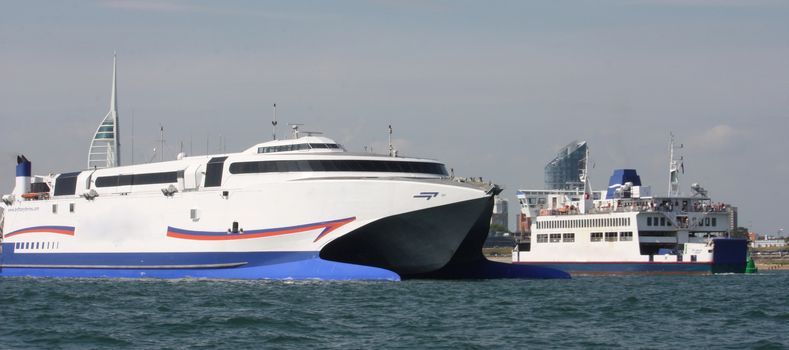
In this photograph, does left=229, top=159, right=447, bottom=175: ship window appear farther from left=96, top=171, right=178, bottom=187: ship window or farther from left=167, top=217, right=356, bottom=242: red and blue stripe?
left=96, top=171, right=178, bottom=187: ship window

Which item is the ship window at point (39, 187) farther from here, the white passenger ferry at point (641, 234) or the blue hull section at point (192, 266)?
the white passenger ferry at point (641, 234)

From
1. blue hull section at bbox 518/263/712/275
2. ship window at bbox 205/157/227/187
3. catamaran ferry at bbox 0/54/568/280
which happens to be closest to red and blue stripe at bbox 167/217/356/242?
catamaran ferry at bbox 0/54/568/280

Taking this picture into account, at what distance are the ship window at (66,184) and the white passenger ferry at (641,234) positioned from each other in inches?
1352

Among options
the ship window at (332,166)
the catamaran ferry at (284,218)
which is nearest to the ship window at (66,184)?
the catamaran ferry at (284,218)

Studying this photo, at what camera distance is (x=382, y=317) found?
1135 inches

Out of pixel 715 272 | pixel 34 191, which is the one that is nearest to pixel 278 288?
pixel 34 191

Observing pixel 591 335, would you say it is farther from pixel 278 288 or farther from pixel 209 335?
pixel 278 288

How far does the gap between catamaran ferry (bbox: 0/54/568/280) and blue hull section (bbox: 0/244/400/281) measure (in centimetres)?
5

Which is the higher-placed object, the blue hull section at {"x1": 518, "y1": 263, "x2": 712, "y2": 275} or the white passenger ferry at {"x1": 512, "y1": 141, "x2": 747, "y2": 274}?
the white passenger ferry at {"x1": 512, "y1": 141, "x2": 747, "y2": 274}

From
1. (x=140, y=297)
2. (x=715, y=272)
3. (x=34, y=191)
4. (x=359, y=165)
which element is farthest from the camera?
(x=715, y=272)

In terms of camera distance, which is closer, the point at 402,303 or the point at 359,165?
the point at 402,303

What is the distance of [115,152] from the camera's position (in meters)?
60.4

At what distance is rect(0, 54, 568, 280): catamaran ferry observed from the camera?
137ft

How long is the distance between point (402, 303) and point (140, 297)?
29.7ft
